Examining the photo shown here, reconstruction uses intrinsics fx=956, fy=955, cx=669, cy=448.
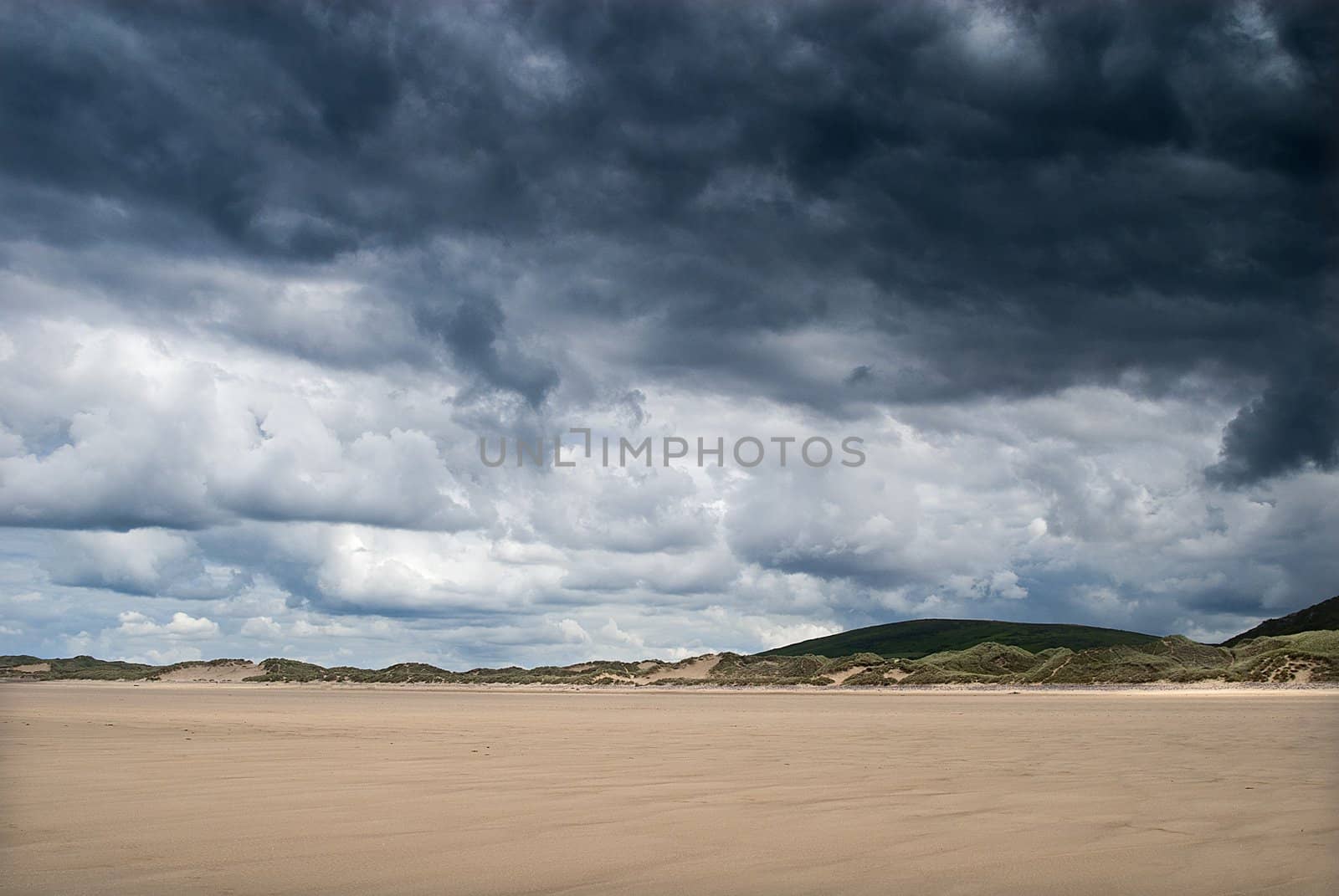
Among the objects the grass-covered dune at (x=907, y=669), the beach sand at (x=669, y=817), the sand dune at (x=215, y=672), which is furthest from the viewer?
the sand dune at (x=215, y=672)

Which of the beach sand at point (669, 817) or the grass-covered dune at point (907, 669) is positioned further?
the grass-covered dune at point (907, 669)

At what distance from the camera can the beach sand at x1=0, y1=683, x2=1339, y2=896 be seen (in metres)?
5.99

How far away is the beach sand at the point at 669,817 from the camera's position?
19.7 feet

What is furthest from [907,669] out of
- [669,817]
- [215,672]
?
[215,672]

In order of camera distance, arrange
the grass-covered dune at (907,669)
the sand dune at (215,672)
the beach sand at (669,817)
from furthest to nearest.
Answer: the sand dune at (215,672)
the grass-covered dune at (907,669)
the beach sand at (669,817)

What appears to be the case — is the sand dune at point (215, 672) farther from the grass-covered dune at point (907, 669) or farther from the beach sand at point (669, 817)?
the beach sand at point (669, 817)

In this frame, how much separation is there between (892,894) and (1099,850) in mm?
2231

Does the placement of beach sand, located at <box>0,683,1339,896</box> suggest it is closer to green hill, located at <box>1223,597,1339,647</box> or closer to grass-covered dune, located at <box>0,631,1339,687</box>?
grass-covered dune, located at <box>0,631,1339,687</box>

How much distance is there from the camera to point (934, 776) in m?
11.7

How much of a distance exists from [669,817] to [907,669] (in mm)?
91816

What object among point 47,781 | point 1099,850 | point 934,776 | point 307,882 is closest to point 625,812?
point 307,882

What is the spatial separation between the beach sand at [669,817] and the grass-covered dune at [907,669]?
63.1 m

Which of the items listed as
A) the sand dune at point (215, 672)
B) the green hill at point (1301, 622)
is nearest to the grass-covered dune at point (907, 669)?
the sand dune at point (215, 672)

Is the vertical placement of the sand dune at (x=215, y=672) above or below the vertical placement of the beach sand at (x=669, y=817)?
below
